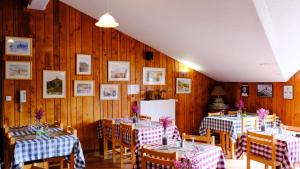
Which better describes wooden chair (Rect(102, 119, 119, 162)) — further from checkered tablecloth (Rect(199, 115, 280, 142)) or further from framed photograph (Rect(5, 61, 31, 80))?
checkered tablecloth (Rect(199, 115, 280, 142))

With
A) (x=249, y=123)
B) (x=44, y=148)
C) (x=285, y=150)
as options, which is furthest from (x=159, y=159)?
(x=249, y=123)

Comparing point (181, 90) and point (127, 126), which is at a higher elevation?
point (181, 90)

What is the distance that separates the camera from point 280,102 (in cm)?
654

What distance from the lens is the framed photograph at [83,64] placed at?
5855 millimetres

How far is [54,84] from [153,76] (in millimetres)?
2288

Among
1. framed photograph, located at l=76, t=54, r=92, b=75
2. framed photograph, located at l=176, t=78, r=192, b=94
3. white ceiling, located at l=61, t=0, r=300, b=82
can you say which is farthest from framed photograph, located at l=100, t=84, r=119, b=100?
framed photograph, located at l=176, t=78, r=192, b=94

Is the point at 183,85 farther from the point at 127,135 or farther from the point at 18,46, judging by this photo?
the point at 18,46

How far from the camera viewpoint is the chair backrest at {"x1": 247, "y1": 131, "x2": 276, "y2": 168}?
3.79 metres

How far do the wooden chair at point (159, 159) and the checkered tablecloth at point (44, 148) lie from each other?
111 centimetres

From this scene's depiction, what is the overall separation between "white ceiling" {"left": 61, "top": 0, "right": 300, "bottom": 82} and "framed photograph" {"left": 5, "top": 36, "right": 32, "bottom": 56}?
1.08m

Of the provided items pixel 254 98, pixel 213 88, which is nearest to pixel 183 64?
pixel 213 88

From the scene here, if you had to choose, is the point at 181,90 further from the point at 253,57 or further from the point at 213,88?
the point at 253,57

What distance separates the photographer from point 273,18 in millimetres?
4172

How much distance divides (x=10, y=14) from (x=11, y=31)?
0.30 meters
